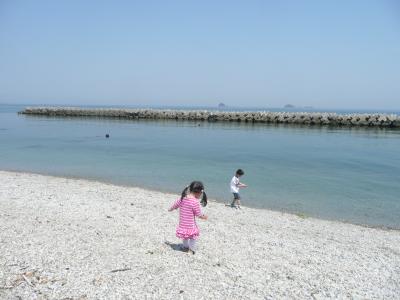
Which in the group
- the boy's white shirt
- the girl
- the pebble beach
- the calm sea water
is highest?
the girl

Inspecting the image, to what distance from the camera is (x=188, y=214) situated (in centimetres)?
776

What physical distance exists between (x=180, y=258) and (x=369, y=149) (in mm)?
30322

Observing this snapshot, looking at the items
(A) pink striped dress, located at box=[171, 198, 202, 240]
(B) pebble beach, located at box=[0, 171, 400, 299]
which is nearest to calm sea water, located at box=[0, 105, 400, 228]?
(B) pebble beach, located at box=[0, 171, 400, 299]

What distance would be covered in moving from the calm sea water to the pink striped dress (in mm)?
7218

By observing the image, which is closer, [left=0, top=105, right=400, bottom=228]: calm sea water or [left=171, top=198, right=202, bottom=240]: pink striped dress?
[left=171, top=198, right=202, bottom=240]: pink striped dress

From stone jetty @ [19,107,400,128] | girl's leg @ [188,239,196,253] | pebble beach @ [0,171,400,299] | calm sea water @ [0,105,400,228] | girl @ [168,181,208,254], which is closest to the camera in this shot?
pebble beach @ [0,171,400,299]

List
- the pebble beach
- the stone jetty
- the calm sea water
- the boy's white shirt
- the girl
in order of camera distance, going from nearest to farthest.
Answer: the pebble beach
the girl
the boy's white shirt
the calm sea water
the stone jetty

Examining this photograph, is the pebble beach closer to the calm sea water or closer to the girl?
the girl

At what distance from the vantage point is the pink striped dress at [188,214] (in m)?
7.68

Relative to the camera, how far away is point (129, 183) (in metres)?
18.4

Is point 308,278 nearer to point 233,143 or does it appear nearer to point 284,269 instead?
point 284,269

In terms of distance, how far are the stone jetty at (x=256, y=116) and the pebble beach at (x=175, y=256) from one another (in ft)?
174

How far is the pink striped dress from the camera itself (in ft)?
25.2

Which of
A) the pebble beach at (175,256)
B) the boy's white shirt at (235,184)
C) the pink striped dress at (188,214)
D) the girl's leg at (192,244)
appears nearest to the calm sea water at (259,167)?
the boy's white shirt at (235,184)
